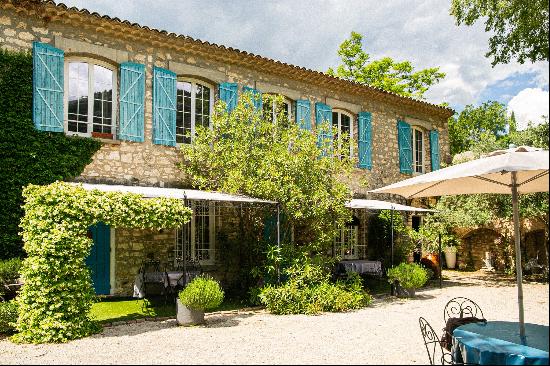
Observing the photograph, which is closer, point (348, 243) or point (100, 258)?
point (100, 258)

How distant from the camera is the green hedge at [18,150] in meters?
8.78

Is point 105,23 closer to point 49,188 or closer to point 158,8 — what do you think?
point 158,8

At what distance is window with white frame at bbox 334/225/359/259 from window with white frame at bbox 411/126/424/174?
3.76 meters

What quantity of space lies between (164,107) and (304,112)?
4422mm

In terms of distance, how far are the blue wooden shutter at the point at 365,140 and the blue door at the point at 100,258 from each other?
8208mm

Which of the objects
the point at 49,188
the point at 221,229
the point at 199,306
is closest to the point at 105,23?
the point at 49,188

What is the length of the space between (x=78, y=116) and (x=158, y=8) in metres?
3.40

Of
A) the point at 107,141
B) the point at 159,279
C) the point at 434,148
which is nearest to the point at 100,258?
the point at 159,279

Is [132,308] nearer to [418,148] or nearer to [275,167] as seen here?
[275,167]

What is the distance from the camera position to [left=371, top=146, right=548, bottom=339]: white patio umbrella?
4.66 m

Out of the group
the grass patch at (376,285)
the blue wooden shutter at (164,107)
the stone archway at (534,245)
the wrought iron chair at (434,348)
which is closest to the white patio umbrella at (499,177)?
the wrought iron chair at (434,348)

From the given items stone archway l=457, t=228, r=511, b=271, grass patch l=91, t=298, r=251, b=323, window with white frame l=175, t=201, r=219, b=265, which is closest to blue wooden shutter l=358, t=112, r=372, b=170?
window with white frame l=175, t=201, r=219, b=265

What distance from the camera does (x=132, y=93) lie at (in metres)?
10.5

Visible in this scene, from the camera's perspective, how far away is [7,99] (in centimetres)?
893
